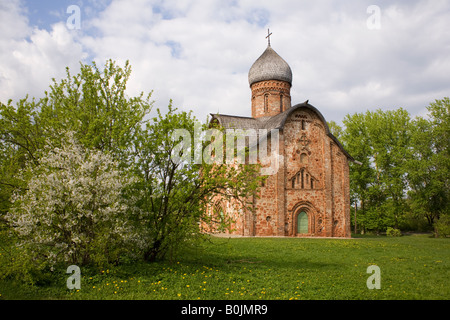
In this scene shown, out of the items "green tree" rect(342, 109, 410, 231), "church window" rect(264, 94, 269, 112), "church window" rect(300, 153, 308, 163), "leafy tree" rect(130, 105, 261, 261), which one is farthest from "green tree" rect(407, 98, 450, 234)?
"leafy tree" rect(130, 105, 261, 261)

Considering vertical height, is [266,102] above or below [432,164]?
above

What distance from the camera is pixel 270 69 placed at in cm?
2731

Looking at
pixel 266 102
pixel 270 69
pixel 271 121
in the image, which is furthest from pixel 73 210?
pixel 270 69

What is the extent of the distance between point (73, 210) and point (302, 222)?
17.4 metres

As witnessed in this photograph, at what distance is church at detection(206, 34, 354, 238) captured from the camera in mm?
21078

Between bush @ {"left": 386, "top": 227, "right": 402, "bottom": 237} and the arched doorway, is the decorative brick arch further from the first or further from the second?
bush @ {"left": 386, "top": 227, "right": 402, "bottom": 237}

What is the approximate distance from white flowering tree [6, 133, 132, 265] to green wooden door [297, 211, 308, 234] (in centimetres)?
1619

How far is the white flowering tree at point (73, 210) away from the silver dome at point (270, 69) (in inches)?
858

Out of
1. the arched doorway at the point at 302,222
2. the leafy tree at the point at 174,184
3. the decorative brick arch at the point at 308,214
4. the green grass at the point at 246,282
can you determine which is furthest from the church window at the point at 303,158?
the leafy tree at the point at 174,184

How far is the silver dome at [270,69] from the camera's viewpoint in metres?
27.3

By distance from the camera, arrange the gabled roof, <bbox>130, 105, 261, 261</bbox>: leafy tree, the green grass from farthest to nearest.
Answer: the gabled roof, <bbox>130, 105, 261, 261</bbox>: leafy tree, the green grass

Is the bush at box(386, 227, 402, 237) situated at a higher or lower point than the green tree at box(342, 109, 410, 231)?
lower

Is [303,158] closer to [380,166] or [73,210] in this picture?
[380,166]

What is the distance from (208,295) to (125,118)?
524 centimetres
